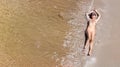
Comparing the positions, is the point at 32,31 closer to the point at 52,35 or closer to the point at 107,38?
the point at 52,35

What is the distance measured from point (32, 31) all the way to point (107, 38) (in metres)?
2.71

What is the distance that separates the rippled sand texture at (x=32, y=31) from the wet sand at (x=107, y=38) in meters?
1.15

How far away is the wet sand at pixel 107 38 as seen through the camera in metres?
12.7

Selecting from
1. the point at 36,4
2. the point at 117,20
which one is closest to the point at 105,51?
the point at 117,20

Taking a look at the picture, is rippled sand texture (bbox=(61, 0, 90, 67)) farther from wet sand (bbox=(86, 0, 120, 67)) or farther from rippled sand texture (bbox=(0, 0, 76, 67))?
wet sand (bbox=(86, 0, 120, 67))

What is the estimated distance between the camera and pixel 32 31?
13352 millimetres

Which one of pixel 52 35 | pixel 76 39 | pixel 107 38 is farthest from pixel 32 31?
pixel 107 38

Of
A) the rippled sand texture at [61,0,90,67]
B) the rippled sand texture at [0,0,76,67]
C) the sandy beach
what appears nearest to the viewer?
the rippled sand texture at [0,0,76,67]

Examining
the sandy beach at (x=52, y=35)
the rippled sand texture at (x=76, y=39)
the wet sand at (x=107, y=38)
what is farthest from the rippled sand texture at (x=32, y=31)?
the wet sand at (x=107, y=38)

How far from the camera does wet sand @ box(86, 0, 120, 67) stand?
12664 mm

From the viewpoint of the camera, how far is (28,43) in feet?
41.4

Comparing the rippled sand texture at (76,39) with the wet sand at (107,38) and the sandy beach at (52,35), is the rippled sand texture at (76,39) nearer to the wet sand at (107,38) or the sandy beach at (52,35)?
the sandy beach at (52,35)

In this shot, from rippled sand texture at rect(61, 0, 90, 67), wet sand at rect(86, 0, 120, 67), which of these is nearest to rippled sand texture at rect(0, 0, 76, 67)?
rippled sand texture at rect(61, 0, 90, 67)

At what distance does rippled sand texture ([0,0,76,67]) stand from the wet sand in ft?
3.76
